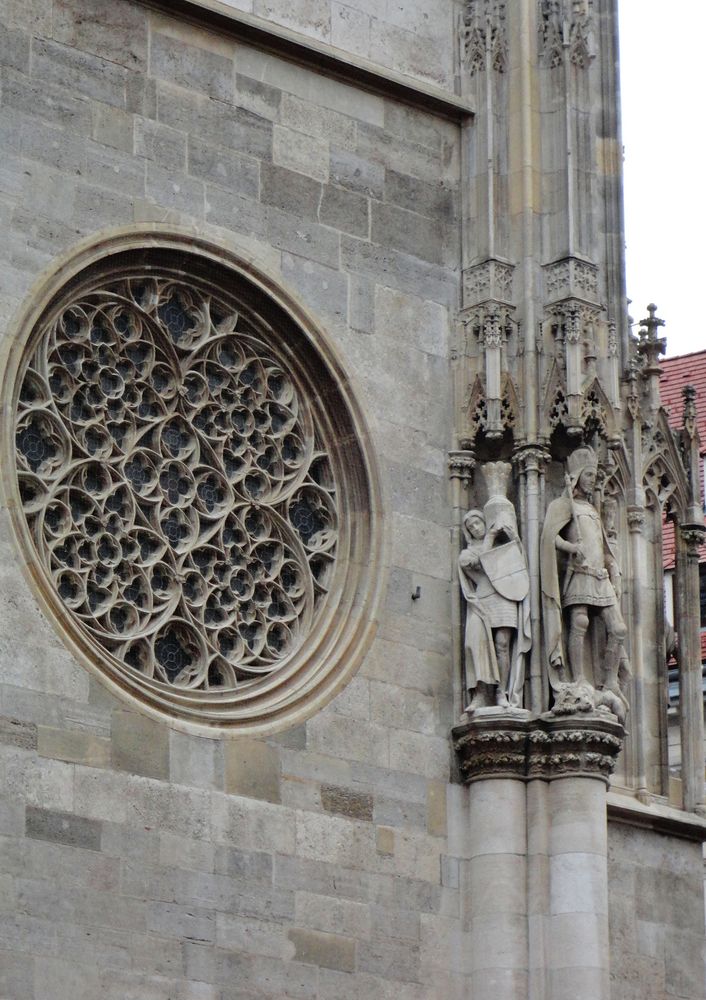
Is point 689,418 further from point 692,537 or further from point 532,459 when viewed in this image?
point 532,459

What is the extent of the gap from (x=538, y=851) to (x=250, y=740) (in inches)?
95.8

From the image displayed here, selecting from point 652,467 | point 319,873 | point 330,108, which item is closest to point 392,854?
point 319,873

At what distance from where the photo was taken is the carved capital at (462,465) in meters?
23.3

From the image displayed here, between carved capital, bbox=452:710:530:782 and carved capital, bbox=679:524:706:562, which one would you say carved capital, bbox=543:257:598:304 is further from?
carved capital, bbox=452:710:530:782

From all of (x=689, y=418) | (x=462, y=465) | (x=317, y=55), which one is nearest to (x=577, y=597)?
(x=462, y=465)

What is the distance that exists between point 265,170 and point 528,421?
110 inches

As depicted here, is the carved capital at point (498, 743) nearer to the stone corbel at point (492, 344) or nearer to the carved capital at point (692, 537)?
the stone corbel at point (492, 344)

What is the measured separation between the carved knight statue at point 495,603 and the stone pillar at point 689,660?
86.8 inches

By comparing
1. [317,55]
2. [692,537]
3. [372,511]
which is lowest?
[372,511]

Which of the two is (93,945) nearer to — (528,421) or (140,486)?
(140,486)

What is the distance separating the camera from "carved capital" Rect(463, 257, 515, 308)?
23672mm

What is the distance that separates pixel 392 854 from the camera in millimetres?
22000

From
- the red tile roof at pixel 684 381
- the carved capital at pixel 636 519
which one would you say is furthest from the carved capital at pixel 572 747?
the red tile roof at pixel 684 381

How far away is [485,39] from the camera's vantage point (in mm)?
24375
